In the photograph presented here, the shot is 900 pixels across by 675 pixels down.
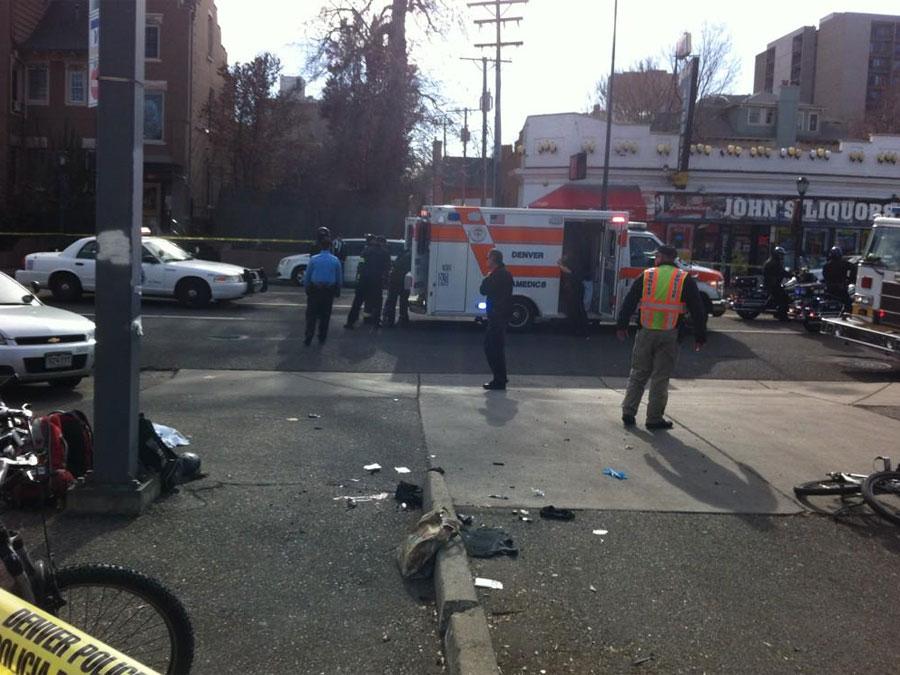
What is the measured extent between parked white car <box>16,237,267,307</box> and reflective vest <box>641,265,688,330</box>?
12.6 meters

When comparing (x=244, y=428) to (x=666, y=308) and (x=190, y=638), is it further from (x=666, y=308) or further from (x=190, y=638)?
(x=190, y=638)

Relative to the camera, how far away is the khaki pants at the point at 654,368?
887 cm

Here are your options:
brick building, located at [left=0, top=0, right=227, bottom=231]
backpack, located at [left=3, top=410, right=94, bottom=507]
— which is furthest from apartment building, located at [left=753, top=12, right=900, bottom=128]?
backpack, located at [left=3, top=410, right=94, bottom=507]

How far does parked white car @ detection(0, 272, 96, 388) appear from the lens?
945 cm

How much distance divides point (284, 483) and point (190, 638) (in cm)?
326

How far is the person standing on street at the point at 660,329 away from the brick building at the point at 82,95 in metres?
29.0

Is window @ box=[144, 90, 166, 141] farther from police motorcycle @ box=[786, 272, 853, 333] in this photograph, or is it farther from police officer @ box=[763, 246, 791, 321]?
police motorcycle @ box=[786, 272, 853, 333]

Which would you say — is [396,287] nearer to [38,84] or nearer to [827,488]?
[827,488]

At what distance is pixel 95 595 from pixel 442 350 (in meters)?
12.0

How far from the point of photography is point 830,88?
9244 cm

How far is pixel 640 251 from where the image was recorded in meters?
17.9

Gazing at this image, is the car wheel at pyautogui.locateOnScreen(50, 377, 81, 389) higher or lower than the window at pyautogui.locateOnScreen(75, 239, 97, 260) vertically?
lower

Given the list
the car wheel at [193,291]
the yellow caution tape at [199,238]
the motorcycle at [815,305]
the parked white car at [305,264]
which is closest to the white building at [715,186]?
the parked white car at [305,264]

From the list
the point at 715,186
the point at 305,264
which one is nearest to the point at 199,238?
the point at 305,264
